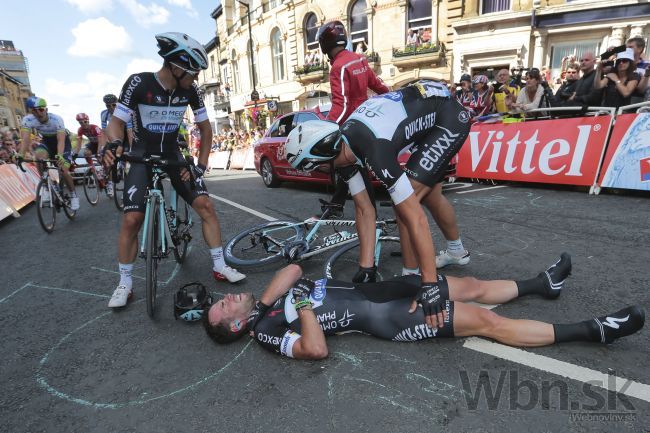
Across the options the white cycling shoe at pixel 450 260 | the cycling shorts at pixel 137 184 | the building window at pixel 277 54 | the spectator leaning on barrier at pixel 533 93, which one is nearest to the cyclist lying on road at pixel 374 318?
the white cycling shoe at pixel 450 260

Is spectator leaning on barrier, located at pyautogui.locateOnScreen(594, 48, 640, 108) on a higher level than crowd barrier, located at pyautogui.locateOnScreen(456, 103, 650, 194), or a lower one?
higher

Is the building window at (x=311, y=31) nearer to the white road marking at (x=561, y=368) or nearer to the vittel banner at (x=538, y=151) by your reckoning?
the vittel banner at (x=538, y=151)

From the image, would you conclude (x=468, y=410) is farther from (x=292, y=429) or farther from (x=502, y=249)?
(x=502, y=249)

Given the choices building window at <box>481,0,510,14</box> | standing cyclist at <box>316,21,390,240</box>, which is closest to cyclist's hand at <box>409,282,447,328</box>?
standing cyclist at <box>316,21,390,240</box>

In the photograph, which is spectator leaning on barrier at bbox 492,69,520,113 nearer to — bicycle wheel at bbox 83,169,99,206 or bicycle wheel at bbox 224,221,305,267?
bicycle wheel at bbox 224,221,305,267

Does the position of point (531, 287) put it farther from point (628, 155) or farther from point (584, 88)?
point (584, 88)

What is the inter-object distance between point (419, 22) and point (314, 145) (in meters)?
21.8

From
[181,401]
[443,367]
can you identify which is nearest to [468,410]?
[443,367]

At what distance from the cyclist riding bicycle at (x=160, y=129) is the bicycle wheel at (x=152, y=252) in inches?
5.1

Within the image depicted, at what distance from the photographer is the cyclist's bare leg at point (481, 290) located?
2385 millimetres

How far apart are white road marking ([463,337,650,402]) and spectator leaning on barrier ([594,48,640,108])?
6.28m

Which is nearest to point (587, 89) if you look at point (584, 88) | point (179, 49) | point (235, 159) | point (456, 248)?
point (584, 88)

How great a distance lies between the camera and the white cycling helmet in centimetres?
246

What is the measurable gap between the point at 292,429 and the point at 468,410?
33.5 inches
